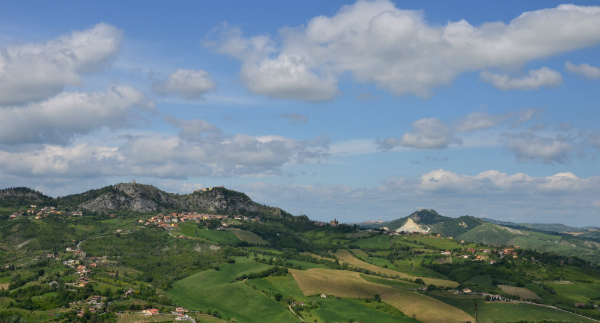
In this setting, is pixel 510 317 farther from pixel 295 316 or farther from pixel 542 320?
pixel 295 316

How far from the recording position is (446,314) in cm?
19675

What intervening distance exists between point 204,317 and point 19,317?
2462 inches

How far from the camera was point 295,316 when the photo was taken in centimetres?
19212

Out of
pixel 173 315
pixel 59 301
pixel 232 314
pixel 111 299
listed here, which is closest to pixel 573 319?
pixel 232 314

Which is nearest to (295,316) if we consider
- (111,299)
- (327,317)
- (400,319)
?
(327,317)

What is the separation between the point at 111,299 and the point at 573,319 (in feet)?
607

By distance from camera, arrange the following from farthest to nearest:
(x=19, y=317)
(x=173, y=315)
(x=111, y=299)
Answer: (x=111, y=299) < (x=173, y=315) < (x=19, y=317)

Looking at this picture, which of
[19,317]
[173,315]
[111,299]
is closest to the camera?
[19,317]

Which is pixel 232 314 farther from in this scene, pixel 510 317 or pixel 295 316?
pixel 510 317

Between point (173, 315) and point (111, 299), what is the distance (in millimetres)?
30358

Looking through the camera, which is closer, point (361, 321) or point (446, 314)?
point (361, 321)

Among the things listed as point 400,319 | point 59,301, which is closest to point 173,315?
point 59,301

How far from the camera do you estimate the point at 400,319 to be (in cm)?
19125

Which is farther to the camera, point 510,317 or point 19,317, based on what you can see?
point 510,317
